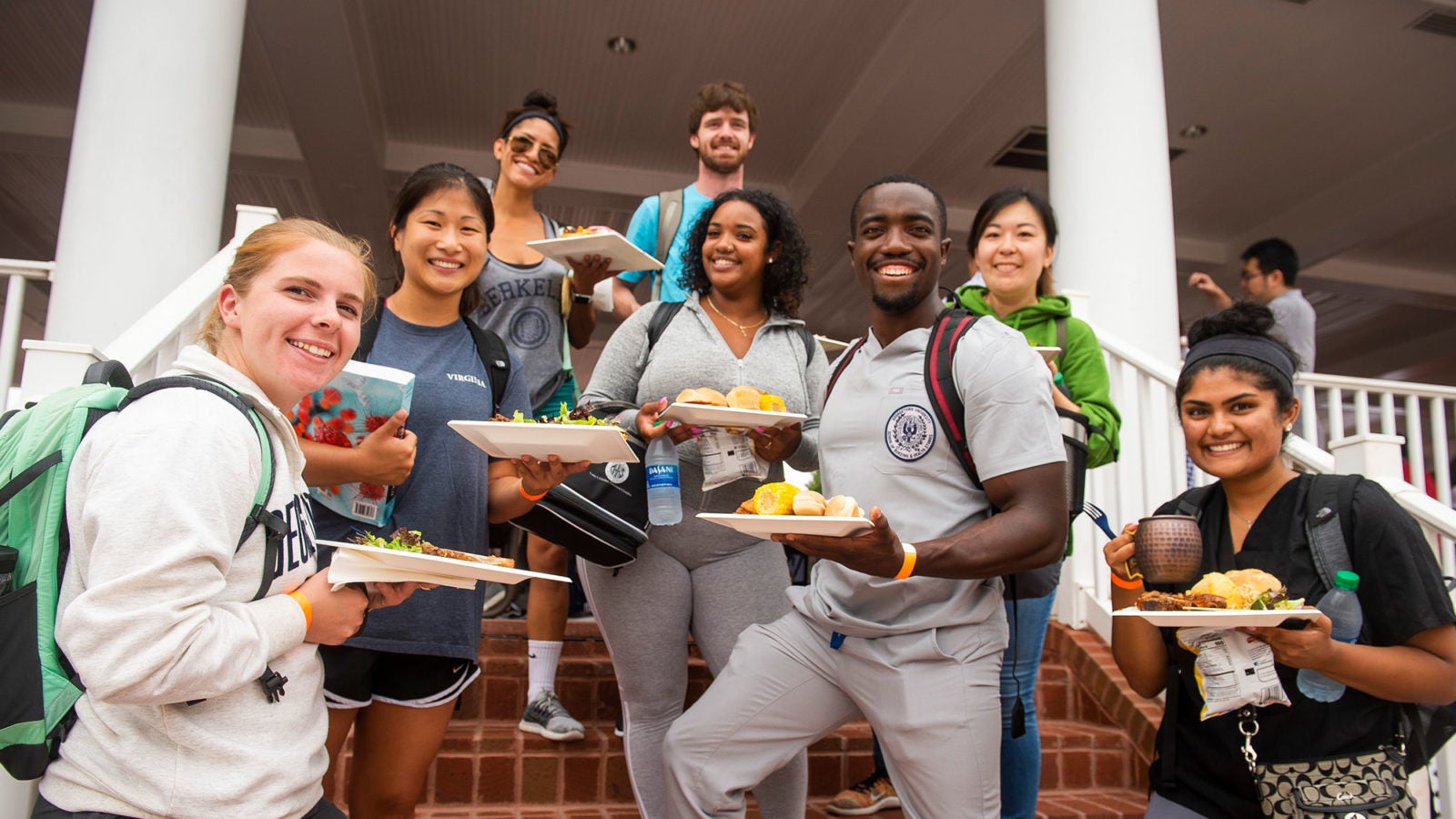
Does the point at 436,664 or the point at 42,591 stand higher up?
the point at 42,591

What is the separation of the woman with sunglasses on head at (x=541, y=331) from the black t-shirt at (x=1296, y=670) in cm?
192

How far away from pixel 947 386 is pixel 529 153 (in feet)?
6.91

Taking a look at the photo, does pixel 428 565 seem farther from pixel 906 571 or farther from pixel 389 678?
pixel 906 571

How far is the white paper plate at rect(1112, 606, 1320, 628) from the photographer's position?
1.90m

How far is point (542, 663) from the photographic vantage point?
3406mm

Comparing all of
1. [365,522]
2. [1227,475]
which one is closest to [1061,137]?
[1227,475]

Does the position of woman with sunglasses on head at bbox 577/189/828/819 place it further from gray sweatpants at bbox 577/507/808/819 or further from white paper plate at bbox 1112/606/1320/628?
white paper plate at bbox 1112/606/1320/628

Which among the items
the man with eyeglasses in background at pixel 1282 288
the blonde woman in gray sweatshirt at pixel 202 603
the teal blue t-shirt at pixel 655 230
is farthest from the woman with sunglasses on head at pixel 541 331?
the man with eyeglasses in background at pixel 1282 288

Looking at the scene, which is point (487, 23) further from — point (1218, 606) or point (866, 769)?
→ point (1218, 606)

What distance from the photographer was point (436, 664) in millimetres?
2311

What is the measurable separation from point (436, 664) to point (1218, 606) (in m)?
1.71

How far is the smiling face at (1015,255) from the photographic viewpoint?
10.6 feet

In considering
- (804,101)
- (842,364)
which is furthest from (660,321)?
(804,101)

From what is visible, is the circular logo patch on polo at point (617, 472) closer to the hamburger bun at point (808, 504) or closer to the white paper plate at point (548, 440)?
the white paper plate at point (548, 440)
